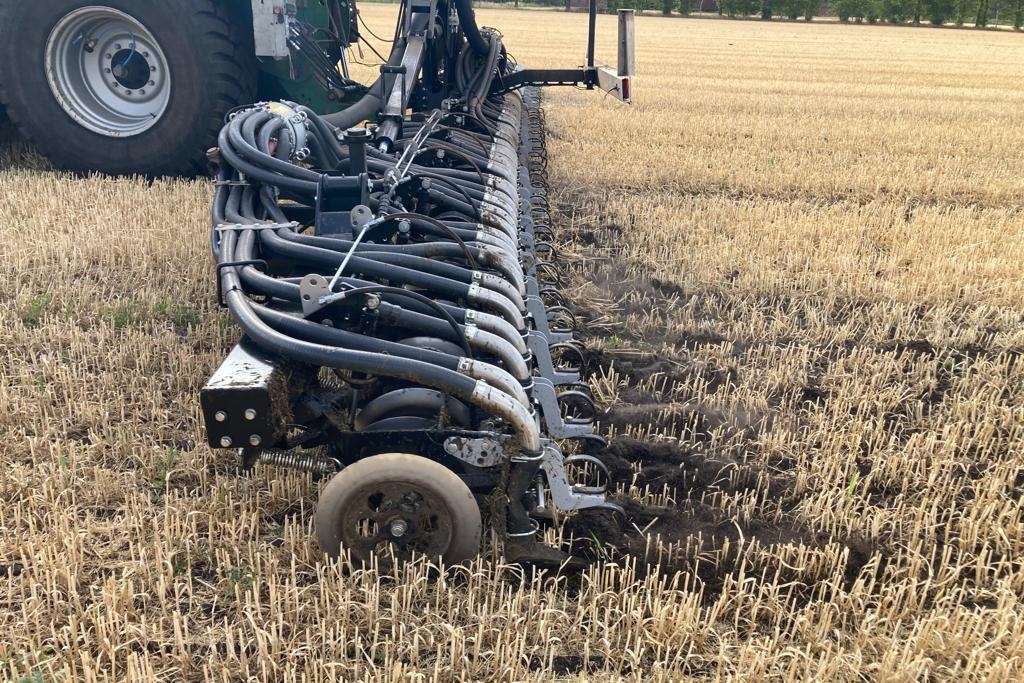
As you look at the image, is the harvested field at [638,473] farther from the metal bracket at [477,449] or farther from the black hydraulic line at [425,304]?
the black hydraulic line at [425,304]

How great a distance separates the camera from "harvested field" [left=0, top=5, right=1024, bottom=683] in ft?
7.29

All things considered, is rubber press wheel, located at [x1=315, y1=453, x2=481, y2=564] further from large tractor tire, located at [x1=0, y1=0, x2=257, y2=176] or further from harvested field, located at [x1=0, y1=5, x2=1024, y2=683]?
large tractor tire, located at [x1=0, y1=0, x2=257, y2=176]

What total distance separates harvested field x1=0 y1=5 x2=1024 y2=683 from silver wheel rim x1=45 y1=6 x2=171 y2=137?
1.48ft

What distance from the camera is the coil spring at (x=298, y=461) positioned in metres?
2.53

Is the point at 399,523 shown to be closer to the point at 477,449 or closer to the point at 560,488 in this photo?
the point at 477,449

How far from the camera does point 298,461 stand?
100 inches

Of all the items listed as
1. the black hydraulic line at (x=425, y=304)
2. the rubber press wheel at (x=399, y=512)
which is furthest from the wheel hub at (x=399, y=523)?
the black hydraulic line at (x=425, y=304)

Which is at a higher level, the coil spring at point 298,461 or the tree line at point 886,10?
the tree line at point 886,10

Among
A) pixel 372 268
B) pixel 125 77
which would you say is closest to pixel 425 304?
pixel 372 268

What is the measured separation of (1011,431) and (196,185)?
→ 526 centimetres

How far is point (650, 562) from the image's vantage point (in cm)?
265

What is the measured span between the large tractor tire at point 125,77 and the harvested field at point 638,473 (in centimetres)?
27

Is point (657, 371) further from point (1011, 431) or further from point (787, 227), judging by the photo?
point (787, 227)

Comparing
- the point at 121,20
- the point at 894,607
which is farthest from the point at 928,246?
the point at 121,20
